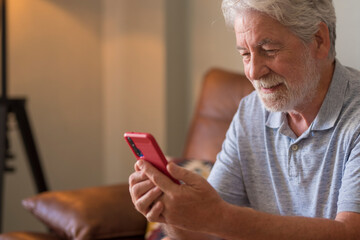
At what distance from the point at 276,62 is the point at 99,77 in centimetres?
202

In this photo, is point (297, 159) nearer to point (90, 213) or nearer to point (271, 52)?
point (271, 52)

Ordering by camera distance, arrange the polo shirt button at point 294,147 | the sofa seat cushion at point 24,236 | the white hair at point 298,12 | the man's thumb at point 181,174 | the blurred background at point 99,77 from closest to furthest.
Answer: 1. the man's thumb at point 181,174
2. the white hair at point 298,12
3. the polo shirt button at point 294,147
4. the sofa seat cushion at point 24,236
5. the blurred background at point 99,77

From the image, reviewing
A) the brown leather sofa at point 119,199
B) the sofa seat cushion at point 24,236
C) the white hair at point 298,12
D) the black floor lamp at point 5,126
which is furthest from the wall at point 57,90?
the white hair at point 298,12

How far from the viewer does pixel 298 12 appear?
1.36 metres

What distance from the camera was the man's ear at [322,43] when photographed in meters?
1.42

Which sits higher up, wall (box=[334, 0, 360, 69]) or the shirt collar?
wall (box=[334, 0, 360, 69])

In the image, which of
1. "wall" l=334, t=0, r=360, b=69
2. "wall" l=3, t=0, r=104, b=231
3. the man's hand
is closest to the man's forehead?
the man's hand

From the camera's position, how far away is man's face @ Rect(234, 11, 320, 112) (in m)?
1.37

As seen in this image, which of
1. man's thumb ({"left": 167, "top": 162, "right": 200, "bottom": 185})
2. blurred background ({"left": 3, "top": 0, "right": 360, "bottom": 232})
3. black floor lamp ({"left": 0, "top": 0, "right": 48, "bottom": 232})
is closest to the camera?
man's thumb ({"left": 167, "top": 162, "right": 200, "bottom": 185})

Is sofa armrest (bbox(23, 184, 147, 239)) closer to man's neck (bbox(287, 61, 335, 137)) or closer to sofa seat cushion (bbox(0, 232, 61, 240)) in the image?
sofa seat cushion (bbox(0, 232, 61, 240))

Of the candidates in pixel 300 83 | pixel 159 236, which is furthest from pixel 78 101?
pixel 300 83

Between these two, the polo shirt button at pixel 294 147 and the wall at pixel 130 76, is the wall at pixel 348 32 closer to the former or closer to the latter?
the polo shirt button at pixel 294 147

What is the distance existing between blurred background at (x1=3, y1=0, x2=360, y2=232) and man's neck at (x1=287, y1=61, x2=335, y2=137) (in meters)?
1.20

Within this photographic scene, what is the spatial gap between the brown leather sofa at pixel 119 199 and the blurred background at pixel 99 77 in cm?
47
